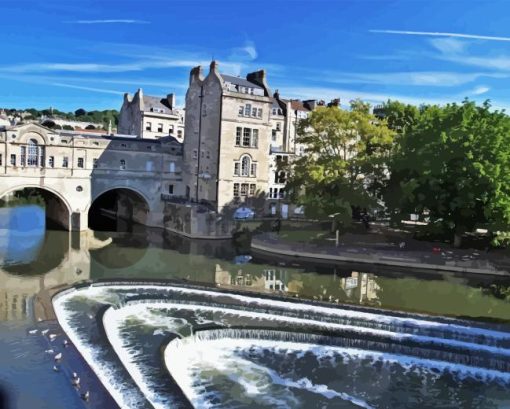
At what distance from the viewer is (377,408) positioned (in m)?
17.8

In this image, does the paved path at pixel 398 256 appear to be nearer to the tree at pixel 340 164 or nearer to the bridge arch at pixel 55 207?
the tree at pixel 340 164

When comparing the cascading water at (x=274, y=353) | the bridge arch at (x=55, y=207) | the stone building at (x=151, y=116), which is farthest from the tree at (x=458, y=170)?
the stone building at (x=151, y=116)

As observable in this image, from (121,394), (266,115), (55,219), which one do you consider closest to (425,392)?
(121,394)

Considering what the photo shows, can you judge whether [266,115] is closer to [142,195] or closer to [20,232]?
[142,195]

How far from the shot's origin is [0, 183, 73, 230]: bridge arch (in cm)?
4814

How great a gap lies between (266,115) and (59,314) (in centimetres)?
3537

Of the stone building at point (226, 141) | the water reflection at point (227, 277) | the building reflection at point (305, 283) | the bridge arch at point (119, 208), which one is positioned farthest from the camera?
the bridge arch at point (119, 208)

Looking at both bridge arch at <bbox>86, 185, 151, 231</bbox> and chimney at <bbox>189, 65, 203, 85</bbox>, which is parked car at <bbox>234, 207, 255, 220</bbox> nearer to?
bridge arch at <bbox>86, 185, 151, 231</bbox>

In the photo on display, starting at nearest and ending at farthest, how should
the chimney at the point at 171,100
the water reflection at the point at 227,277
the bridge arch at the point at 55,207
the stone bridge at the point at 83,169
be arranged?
the water reflection at the point at 227,277 → the stone bridge at the point at 83,169 → the bridge arch at the point at 55,207 → the chimney at the point at 171,100

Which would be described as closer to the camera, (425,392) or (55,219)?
(425,392)

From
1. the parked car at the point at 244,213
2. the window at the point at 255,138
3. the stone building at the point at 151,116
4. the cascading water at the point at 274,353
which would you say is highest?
the stone building at the point at 151,116

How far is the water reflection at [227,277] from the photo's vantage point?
97.3ft

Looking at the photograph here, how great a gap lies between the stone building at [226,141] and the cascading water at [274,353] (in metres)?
25.8

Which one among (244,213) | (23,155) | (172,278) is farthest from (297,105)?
(172,278)
